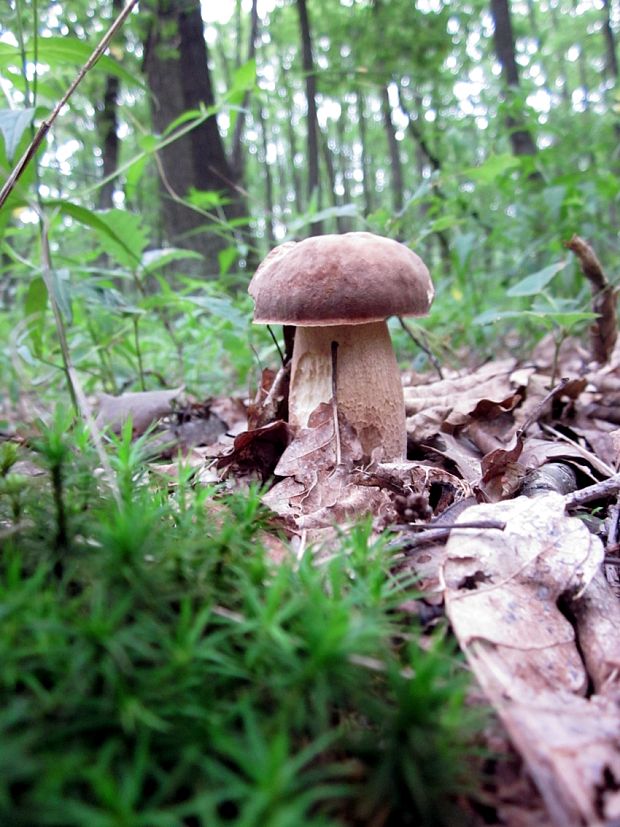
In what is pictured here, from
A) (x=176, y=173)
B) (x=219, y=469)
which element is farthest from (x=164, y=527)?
(x=176, y=173)

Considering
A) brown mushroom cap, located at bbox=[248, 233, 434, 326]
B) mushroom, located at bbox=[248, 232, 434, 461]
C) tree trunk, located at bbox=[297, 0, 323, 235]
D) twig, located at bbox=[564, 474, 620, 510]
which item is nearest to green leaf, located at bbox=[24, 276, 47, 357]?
mushroom, located at bbox=[248, 232, 434, 461]

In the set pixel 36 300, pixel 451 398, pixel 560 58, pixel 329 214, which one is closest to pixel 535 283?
pixel 451 398

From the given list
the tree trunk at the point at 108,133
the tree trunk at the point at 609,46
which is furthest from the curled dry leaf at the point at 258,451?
the tree trunk at the point at 609,46

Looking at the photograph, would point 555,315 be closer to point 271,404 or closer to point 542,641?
point 271,404

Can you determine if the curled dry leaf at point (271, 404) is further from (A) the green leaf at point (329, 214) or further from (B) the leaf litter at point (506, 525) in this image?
(A) the green leaf at point (329, 214)

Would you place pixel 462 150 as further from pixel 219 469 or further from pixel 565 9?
pixel 565 9
